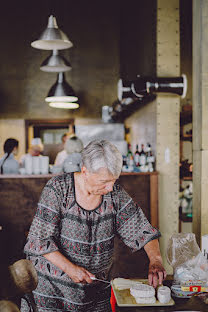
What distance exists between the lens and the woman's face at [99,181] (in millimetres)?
1852

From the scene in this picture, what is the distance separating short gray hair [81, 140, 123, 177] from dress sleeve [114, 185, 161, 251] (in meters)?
0.27

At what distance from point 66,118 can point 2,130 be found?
4.98 feet

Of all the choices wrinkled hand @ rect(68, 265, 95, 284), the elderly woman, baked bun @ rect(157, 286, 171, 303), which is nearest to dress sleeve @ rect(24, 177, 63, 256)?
the elderly woman

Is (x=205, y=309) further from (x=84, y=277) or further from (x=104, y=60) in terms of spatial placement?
(x=104, y=60)

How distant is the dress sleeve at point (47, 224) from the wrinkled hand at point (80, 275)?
0.15 meters

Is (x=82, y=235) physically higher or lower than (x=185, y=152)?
lower

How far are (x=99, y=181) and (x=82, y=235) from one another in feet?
1.05

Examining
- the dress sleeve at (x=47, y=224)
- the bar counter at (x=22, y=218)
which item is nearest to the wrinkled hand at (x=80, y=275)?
the dress sleeve at (x=47, y=224)

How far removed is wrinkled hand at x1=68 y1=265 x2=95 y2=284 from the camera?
183cm

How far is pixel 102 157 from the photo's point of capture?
6.00 feet

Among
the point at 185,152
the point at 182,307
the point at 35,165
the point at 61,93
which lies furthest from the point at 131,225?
the point at 185,152

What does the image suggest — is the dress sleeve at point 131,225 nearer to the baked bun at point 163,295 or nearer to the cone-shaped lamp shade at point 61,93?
the baked bun at point 163,295

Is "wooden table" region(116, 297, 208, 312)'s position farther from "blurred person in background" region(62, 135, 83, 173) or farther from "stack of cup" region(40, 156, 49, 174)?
"stack of cup" region(40, 156, 49, 174)

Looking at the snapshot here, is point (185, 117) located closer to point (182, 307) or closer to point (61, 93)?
point (61, 93)
